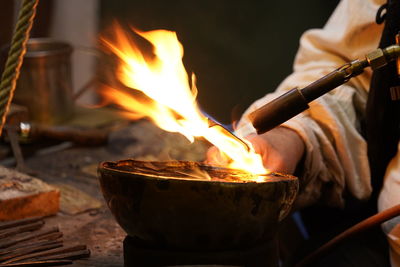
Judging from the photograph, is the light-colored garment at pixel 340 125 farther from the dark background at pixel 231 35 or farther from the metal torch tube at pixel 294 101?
the dark background at pixel 231 35

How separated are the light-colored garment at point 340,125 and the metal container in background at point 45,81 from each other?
166 cm

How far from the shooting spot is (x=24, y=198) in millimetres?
1627

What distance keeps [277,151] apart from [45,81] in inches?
78.1

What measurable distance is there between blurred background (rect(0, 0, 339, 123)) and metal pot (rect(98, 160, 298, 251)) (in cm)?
268

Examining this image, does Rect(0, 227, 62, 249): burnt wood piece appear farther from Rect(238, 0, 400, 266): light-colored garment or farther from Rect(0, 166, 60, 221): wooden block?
Rect(238, 0, 400, 266): light-colored garment

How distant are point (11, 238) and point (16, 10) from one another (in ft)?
7.91

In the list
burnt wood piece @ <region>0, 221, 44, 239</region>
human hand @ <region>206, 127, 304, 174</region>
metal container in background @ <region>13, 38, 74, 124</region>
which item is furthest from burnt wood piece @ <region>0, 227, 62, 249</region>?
metal container in background @ <region>13, 38, 74, 124</region>

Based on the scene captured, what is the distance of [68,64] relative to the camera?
336 cm

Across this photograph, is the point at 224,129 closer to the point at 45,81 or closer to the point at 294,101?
the point at 294,101

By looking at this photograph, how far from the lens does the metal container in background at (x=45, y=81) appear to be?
Result: 10.4 ft

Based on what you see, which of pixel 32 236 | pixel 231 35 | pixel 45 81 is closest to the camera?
pixel 32 236

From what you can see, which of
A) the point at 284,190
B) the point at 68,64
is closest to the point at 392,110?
the point at 284,190

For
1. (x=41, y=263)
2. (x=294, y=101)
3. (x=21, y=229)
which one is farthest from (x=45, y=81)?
(x=294, y=101)

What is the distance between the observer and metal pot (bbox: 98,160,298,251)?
1057mm
